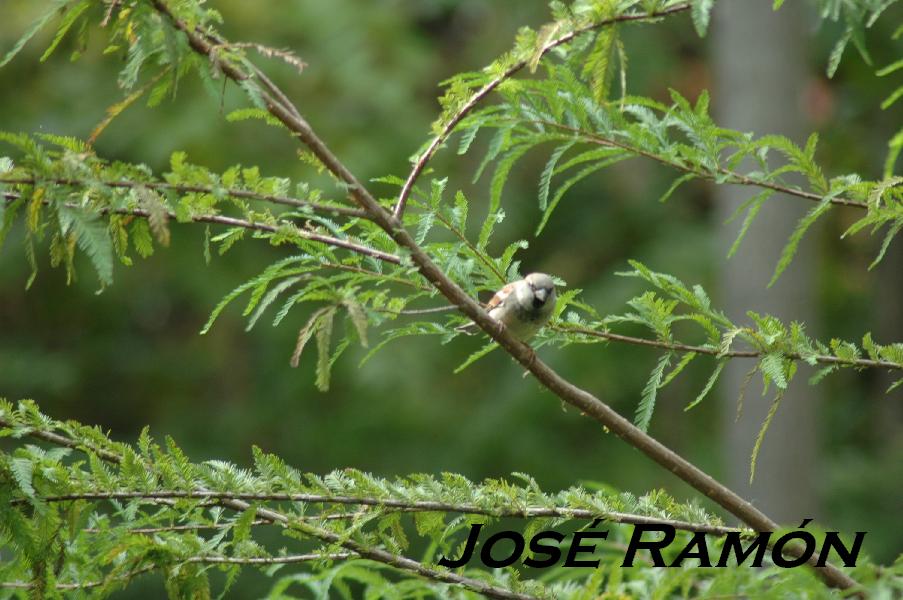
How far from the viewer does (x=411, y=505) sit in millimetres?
2113

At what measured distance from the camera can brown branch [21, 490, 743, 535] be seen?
6.82 ft

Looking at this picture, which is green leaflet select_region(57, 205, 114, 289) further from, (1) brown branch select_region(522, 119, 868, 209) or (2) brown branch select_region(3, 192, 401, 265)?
(1) brown branch select_region(522, 119, 868, 209)

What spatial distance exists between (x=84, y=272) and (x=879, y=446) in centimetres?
675

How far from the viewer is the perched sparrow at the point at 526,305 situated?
2.49 metres

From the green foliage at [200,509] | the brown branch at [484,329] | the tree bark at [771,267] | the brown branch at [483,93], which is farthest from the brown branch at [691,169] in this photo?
the tree bark at [771,267]

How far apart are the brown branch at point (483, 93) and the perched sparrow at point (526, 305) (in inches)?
18.9

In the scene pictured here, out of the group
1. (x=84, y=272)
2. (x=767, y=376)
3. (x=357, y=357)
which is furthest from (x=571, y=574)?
(x=84, y=272)

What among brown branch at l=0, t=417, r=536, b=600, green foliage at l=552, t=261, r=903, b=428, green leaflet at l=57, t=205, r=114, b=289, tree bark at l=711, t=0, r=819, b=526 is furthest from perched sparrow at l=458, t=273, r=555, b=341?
tree bark at l=711, t=0, r=819, b=526

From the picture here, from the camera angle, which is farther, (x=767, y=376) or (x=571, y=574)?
(x=571, y=574)

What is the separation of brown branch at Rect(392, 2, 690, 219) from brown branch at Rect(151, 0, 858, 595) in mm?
16

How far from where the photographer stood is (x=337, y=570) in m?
2.13

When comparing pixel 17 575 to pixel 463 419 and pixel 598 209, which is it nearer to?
pixel 463 419

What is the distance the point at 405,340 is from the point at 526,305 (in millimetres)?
5501

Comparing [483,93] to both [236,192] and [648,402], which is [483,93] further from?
[648,402]
